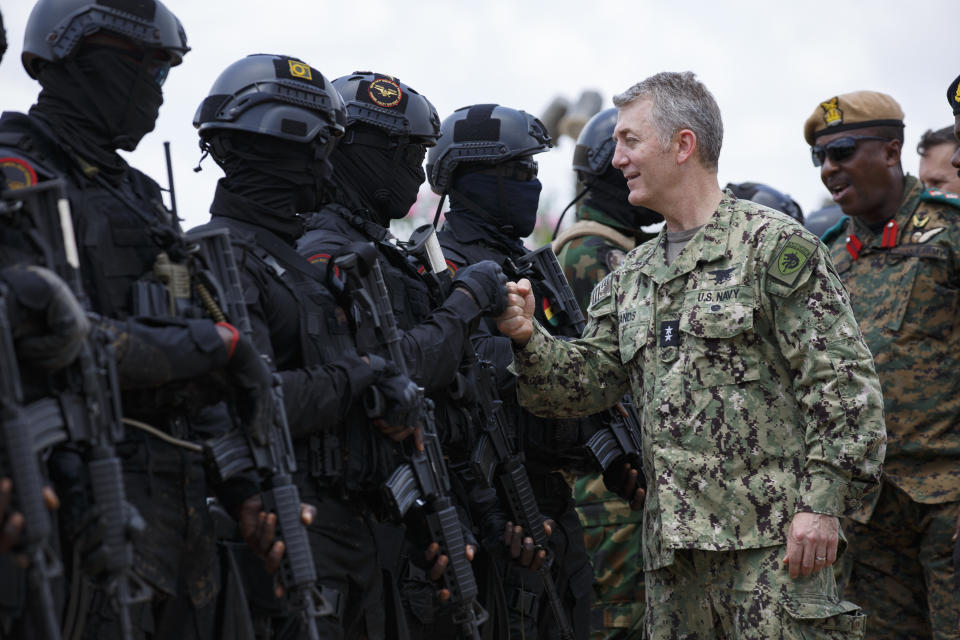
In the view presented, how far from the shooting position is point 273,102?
418 cm

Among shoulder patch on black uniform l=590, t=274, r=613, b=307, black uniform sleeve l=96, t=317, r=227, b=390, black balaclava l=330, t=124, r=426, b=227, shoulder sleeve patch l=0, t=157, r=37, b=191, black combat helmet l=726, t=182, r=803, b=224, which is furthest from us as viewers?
black combat helmet l=726, t=182, r=803, b=224

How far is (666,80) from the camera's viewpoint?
15.3 ft

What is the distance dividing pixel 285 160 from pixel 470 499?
5.67 feet

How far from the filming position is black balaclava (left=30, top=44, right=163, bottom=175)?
3.62 metres

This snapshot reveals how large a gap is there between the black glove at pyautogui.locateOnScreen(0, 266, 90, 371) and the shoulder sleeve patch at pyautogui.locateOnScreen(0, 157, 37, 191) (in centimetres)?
41

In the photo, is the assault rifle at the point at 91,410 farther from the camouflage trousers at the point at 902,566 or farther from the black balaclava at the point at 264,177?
the camouflage trousers at the point at 902,566

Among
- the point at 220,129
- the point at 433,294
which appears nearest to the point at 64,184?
the point at 220,129

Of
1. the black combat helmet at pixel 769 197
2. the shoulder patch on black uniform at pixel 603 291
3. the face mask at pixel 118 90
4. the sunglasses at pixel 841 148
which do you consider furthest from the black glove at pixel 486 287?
the black combat helmet at pixel 769 197

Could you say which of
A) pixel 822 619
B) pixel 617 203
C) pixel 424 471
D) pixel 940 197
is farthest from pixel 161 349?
pixel 940 197

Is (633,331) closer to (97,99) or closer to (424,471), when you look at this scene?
(424,471)

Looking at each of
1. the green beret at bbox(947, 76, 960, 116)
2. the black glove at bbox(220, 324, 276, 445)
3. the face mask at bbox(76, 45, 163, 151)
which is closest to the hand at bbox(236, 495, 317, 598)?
the black glove at bbox(220, 324, 276, 445)

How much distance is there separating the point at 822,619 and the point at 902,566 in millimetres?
2160

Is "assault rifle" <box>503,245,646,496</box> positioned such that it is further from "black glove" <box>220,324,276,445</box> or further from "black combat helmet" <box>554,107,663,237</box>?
"black glove" <box>220,324,276,445</box>

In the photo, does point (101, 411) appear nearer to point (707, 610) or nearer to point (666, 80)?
point (707, 610)
